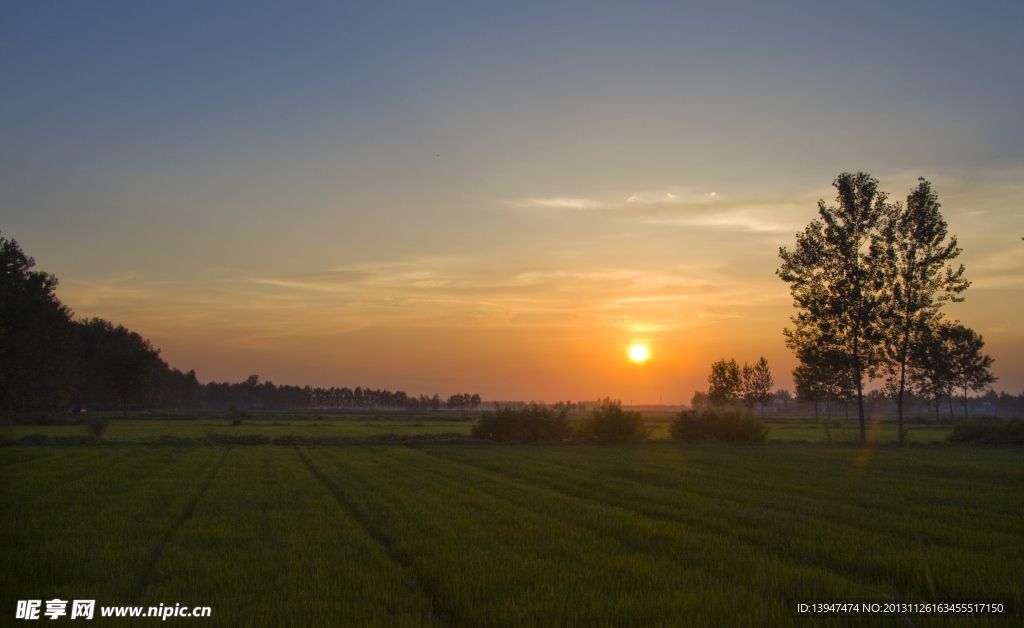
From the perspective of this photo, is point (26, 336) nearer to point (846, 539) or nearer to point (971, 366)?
point (846, 539)

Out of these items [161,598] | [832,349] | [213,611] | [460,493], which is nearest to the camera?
[213,611]

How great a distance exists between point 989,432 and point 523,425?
111ft

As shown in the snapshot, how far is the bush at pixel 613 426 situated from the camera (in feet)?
162

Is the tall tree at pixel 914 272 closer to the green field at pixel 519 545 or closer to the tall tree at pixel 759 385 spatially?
the green field at pixel 519 545

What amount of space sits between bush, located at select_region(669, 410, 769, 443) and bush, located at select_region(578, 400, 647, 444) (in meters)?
3.16

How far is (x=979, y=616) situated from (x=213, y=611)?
9400mm

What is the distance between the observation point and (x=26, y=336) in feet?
248

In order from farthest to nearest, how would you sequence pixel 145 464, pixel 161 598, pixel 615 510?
pixel 145 464
pixel 615 510
pixel 161 598

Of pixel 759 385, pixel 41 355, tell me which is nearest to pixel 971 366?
pixel 759 385

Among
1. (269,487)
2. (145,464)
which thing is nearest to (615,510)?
(269,487)

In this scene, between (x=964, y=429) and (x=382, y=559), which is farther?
(x=964, y=429)

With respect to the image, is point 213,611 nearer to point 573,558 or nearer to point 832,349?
point 573,558

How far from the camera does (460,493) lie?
1905 cm

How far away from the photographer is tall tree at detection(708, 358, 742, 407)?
384 ft
